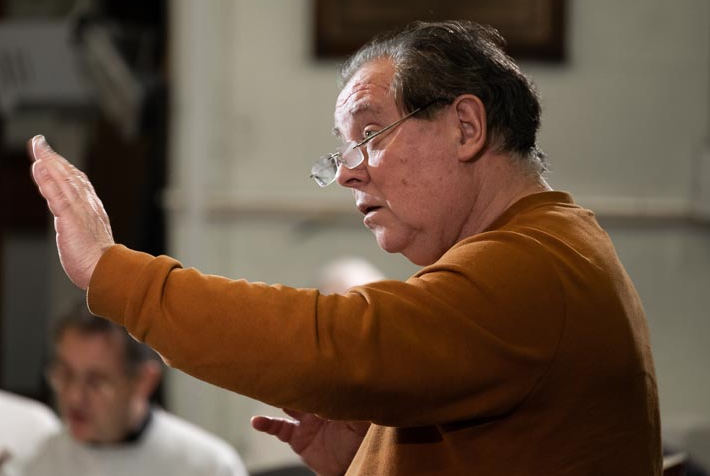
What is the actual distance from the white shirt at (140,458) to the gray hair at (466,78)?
1916mm

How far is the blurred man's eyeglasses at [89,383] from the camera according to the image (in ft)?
10.0

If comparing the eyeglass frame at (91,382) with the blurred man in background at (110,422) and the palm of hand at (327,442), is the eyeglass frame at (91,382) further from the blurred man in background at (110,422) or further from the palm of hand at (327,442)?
the palm of hand at (327,442)

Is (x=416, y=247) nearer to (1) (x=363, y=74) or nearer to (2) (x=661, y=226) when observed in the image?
(1) (x=363, y=74)

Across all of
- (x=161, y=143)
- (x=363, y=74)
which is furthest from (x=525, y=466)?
(x=161, y=143)

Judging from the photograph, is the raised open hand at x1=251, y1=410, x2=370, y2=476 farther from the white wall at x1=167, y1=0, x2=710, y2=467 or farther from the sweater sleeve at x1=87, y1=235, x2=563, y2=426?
the white wall at x1=167, y1=0, x2=710, y2=467

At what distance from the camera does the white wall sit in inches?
153

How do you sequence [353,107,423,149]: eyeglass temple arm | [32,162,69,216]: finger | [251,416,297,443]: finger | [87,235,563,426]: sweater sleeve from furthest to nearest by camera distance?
[251,416,297,443]: finger, [353,107,423,149]: eyeglass temple arm, [32,162,69,216]: finger, [87,235,563,426]: sweater sleeve

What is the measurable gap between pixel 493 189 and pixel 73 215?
442 millimetres

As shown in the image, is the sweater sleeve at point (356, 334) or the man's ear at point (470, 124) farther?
the man's ear at point (470, 124)

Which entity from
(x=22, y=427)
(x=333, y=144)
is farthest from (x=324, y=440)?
(x=333, y=144)

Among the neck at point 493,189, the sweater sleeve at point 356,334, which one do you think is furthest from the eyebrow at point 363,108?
the sweater sleeve at point 356,334

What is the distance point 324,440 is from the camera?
1425 millimetres

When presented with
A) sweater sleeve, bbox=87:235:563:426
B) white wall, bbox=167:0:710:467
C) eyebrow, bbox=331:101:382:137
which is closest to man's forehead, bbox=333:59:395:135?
eyebrow, bbox=331:101:382:137

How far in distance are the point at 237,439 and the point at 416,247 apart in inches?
113
